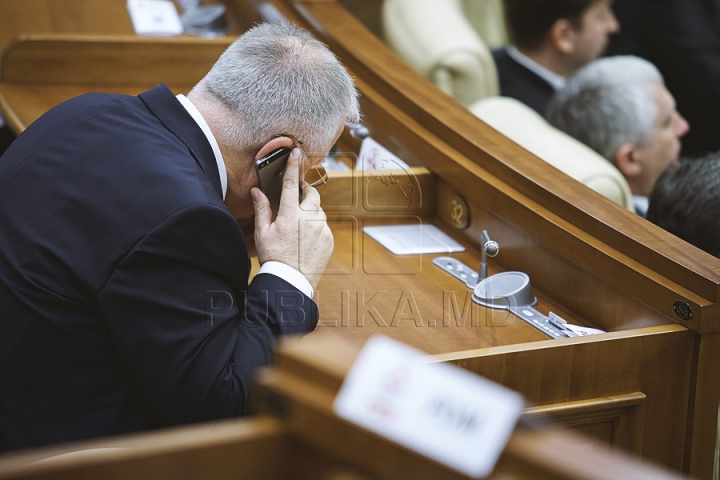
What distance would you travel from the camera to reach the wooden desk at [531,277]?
1.20m

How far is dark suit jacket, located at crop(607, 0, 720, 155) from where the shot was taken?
319 cm

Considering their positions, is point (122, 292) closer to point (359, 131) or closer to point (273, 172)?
point (273, 172)

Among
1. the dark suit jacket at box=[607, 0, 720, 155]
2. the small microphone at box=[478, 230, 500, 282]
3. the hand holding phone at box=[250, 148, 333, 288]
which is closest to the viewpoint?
the hand holding phone at box=[250, 148, 333, 288]

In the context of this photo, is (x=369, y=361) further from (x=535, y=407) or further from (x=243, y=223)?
(x=243, y=223)

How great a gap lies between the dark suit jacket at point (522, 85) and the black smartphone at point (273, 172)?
69.9 inches

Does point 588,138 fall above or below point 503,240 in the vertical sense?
above

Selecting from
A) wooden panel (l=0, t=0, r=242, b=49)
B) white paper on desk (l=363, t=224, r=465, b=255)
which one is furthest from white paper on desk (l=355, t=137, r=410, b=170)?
wooden panel (l=0, t=0, r=242, b=49)

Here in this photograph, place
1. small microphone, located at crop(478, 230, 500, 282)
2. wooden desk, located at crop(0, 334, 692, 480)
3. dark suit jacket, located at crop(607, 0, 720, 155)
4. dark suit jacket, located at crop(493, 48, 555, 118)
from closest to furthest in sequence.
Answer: wooden desk, located at crop(0, 334, 692, 480) → small microphone, located at crop(478, 230, 500, 282) → dark suit jacket, located at crop(493, 48, 555, 118) → dark suit jacket, located at crop(607, 0, 720, 155)

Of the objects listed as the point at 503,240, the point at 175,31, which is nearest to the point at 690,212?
the point at 503,240

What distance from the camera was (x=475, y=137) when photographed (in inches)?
68.2

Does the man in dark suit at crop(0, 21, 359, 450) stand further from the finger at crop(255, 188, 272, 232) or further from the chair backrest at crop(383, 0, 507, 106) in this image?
the chair backrest at crop(383, 0, 507, 106)

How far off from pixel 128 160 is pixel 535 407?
69 centimetres

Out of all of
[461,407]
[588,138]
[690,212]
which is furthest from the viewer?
[588,138]

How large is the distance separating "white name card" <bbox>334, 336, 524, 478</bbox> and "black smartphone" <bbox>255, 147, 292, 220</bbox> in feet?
2.41
